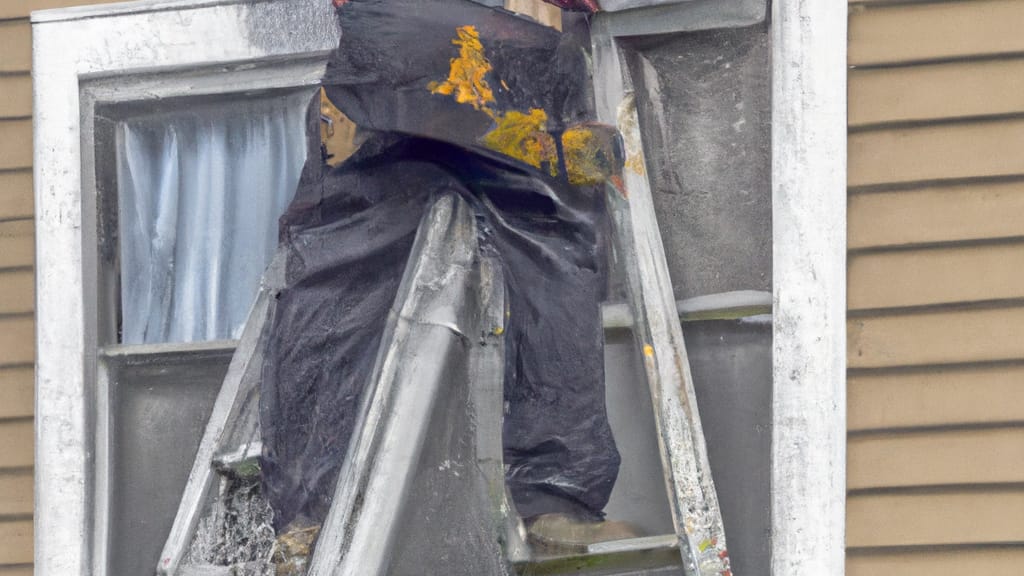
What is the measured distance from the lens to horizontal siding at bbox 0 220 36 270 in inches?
141

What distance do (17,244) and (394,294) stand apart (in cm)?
122

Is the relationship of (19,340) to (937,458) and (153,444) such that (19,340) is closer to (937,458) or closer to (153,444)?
(153,444)

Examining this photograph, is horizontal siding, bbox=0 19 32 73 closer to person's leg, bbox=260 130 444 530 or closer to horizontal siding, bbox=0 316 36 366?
horizontal siding, bbox=0 316 36 366

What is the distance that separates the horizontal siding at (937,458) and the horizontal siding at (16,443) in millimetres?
2131

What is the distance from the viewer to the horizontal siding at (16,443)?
353 centimetres

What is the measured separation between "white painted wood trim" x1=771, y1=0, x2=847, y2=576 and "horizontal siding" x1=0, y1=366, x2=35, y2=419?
6.44 feet

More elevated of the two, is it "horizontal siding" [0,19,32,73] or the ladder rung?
"horizontal siding" [0,19,32,73]

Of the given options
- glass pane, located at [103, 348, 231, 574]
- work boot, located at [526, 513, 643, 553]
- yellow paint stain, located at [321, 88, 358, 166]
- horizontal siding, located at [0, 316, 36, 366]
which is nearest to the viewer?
work boot, located at [526, 513, 643, 553]

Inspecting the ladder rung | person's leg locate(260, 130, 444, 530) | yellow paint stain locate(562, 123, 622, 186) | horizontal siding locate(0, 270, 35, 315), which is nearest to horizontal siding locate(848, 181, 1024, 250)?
yellow paint stain locate(562, 123, 622, 186)

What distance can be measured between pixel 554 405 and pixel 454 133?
25.3 inches

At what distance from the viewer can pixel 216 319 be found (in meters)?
3.54

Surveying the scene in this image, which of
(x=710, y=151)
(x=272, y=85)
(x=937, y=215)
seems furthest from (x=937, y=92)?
(x=272, y=85)

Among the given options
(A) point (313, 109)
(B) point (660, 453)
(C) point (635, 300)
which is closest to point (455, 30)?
(A) point (313, 109)

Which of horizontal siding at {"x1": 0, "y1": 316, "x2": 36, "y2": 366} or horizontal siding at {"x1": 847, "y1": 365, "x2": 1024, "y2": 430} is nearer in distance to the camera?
horizontal siding at {"x1": 847, "y1": 365, "x2": 1024, "y2": 430}
